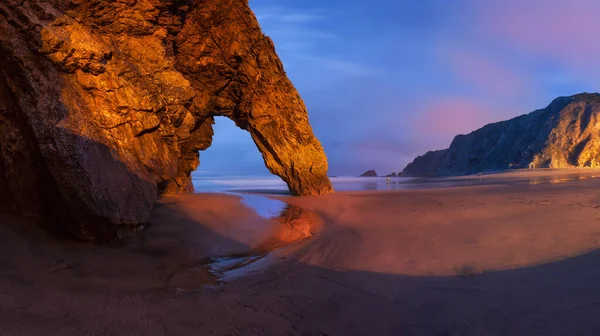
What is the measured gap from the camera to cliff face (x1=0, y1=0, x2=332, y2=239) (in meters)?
5.52

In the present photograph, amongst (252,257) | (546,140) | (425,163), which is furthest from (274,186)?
(425,163)

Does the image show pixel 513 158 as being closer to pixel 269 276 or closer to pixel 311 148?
pixel 311 148

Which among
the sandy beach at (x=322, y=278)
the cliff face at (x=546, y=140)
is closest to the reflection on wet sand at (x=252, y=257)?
the sandy beach at (x=322, y=278)

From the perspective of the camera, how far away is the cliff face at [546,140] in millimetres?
47500

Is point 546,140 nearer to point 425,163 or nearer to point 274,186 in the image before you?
point 274,186

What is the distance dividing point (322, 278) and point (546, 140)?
203ft

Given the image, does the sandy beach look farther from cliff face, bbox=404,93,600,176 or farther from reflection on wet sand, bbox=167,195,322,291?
cliff face, bbox=404,93,600,176

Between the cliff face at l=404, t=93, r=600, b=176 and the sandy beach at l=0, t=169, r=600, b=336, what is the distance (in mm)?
51665

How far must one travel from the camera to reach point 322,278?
5113 mm

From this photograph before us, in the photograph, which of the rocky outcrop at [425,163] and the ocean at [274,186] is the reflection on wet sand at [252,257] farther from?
the rocky outcrop at [425,163]

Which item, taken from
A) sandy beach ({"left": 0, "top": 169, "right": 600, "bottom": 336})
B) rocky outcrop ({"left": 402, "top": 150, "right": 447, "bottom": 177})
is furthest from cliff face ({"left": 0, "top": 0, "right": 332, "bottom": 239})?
rocky outcrop ({"left": 402, "top": 150, "right": 447, "bottom": 177})

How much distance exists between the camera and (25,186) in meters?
5.94

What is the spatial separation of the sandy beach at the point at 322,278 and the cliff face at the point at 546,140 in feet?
170

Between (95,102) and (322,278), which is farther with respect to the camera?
(95,102)
